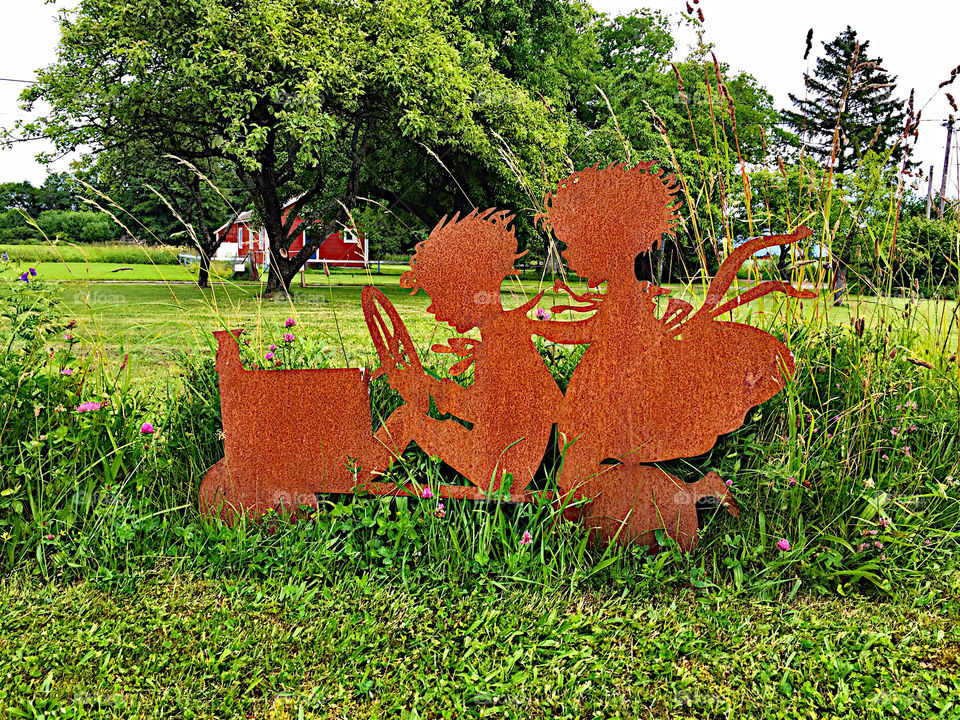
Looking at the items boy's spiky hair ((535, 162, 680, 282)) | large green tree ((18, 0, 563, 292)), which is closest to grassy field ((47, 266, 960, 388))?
boy's spiky hair ((535, 162, 680, 282))

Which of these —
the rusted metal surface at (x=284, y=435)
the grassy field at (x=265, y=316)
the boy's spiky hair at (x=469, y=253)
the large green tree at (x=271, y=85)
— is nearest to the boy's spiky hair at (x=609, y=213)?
the boy's spiky hair at (x=469, y=253)

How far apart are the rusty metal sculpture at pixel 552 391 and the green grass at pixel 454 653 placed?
0.36 meters

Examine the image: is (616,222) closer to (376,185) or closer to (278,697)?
(278,697)

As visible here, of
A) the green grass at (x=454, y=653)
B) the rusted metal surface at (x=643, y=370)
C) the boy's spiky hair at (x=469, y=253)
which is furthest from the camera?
the boy's spiky hair at (x=469, y=253)

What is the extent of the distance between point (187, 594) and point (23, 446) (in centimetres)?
97

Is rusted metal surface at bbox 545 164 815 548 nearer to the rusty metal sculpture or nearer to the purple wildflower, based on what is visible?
the rusty metal sculpture

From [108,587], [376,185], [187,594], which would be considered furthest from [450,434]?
[376,185]

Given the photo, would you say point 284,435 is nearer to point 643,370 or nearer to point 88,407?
point 88,407

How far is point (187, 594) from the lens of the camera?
224 centimetres

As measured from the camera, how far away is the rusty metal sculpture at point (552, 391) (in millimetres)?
2357

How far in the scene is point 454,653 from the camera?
1.99 metres

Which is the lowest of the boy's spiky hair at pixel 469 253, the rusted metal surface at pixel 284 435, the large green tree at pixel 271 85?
the rusted metal surface at pixel 284 435

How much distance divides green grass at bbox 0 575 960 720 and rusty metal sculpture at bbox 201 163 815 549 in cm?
36

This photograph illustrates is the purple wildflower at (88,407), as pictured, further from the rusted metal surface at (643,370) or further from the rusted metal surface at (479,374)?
the rusted metal surface at (643,370)
